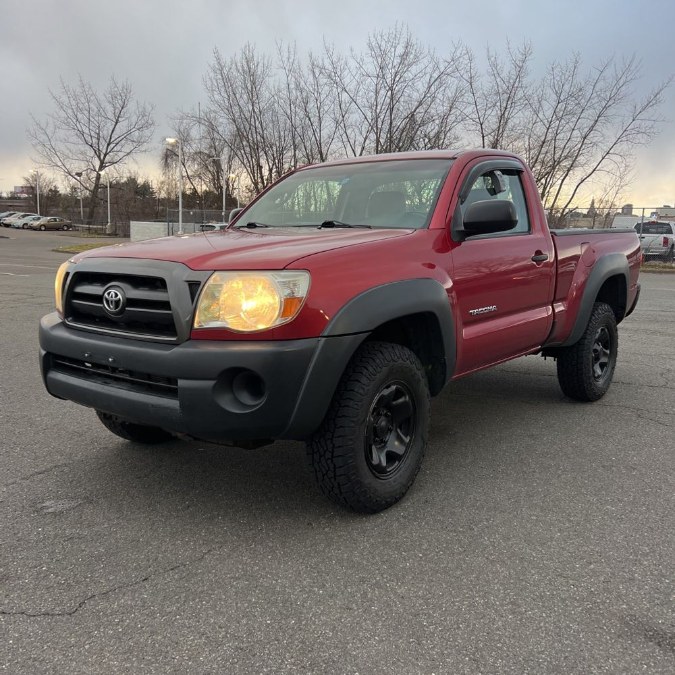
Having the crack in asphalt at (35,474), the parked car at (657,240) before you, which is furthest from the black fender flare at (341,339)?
the parked car at (657,240)

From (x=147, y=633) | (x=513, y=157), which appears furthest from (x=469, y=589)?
(x=513, y=157)

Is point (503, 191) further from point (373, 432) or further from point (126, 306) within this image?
point (126, 306)

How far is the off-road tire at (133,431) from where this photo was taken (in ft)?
12.5

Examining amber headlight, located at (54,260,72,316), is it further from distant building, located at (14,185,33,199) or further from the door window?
distant building, located at (14,185,33,199)

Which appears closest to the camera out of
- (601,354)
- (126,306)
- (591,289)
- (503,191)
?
(126,306)

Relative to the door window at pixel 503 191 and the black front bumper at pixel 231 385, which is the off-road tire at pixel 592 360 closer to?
the door window at pixel 503 191

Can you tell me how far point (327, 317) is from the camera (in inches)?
105

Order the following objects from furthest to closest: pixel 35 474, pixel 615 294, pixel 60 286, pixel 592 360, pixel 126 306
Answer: pixel 615 294
pixel 592 360
pixel 35 474
pixel 60 286
pixel 126 306

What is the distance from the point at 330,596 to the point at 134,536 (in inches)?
39.1

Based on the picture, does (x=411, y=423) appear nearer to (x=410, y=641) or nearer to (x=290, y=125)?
(x=410, y=641)

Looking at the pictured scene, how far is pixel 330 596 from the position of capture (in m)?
2.38

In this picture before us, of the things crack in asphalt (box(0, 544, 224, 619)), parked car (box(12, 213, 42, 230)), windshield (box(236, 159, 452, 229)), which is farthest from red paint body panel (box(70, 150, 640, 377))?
parked car (box(12, 213, 42, 230))

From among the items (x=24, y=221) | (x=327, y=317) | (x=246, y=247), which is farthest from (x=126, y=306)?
(x=24, y=221)

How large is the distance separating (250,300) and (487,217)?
146 cm
